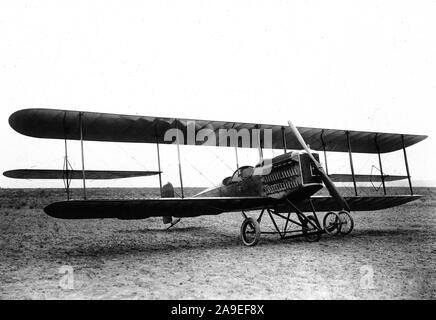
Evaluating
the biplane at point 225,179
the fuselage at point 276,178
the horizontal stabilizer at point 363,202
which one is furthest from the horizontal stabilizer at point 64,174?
the horizontal stabilizer at point 363,202

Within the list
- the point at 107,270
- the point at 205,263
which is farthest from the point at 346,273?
the point at 107,270

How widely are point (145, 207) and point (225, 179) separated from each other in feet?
9.60

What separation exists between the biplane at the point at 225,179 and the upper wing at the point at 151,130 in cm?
2

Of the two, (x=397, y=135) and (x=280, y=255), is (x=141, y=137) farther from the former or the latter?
(x=397, y=135)

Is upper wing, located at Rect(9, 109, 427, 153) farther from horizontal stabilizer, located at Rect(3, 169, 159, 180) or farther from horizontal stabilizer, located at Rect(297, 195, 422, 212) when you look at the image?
horizontal stabilizer, located at Rect(297, 195, 422, 212)

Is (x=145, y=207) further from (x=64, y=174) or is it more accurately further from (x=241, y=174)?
(x=64, y=174)

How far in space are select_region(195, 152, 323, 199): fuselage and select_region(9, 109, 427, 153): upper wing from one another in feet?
4.69

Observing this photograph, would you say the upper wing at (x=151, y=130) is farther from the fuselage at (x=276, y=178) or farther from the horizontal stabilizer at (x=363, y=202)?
the horizontal stabilizer at (x=363, y=202)

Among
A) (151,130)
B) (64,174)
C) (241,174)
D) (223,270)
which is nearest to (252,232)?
(241,174)

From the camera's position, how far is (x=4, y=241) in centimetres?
965

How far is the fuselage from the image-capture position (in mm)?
7915

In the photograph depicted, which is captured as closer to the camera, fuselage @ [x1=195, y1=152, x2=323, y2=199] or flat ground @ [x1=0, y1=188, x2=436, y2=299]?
flat ground @ [x1=0, y1=188, x2=436, y2=299]

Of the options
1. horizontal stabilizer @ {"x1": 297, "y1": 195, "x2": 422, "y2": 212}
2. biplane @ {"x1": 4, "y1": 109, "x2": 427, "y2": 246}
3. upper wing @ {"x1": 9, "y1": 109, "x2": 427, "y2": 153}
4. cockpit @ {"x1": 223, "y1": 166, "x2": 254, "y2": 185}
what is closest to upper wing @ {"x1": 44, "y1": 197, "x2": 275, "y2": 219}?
biplane @ {"x1": 4, "y1": 109, "x2": 427, "y2": 246}
